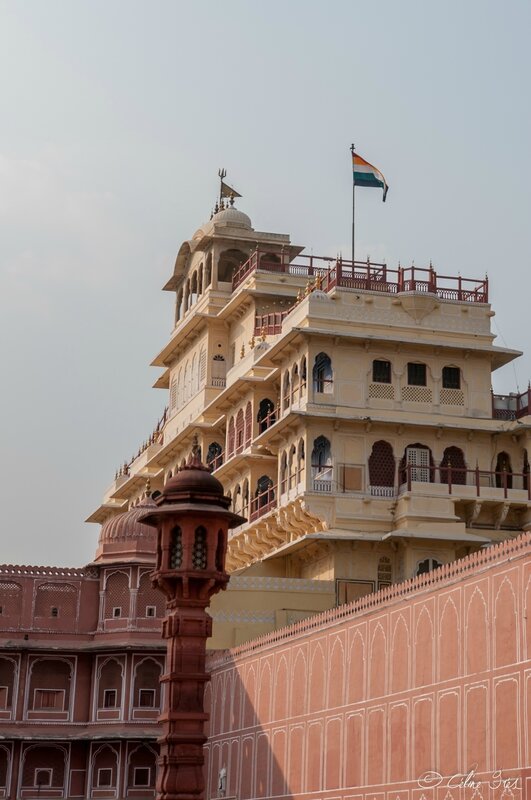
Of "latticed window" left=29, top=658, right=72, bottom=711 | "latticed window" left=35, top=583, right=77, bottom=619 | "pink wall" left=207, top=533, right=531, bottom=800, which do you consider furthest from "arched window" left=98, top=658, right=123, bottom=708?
"pink wall" left=207, top=533, right=531, bottom=800

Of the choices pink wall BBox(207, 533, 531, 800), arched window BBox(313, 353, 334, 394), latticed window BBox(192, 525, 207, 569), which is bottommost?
pink wall BBox(207, 533, 531, 800)

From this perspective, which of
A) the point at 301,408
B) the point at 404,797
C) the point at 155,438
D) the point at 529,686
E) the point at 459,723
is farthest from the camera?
the point at 155,438

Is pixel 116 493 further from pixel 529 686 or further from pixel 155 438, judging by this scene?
pixel 529 686

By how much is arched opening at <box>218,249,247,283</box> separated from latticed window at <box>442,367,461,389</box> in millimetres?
13132

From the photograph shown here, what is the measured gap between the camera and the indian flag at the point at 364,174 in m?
51.2

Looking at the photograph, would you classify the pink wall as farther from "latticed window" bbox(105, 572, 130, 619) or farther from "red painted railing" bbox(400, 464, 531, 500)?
"red painted railing" bbox(400, 464, 531, 500)

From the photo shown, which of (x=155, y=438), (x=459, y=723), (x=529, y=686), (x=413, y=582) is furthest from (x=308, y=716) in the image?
(x=155, y=438)

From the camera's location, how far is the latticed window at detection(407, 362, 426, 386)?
4822 cm

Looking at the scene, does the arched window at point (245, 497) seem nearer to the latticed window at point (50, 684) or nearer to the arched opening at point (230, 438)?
the arched opening at point (230, 438)

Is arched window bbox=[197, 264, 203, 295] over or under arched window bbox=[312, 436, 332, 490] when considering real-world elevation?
over

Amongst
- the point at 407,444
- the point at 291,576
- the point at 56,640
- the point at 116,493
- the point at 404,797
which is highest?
the point at 116,493

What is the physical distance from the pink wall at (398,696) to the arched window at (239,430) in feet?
43.9

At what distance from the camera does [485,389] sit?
159ft

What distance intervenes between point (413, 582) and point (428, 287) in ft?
65.6
